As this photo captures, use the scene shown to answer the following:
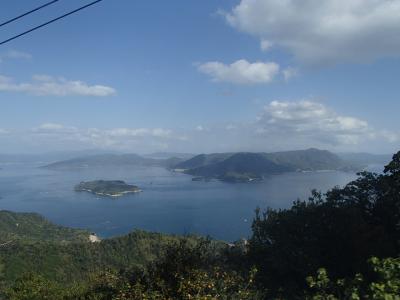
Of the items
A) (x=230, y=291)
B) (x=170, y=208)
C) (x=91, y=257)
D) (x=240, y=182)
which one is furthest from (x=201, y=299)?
(x=240, y=182)

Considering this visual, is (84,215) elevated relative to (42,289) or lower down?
lower down

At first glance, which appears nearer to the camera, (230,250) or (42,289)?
(42,289)

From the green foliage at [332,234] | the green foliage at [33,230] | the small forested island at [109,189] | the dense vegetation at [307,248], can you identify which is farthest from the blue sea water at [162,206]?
the dense vegetation at [307,248]

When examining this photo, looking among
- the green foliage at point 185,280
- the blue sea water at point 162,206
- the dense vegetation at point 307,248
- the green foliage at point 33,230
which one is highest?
the green foliage at point 185,280

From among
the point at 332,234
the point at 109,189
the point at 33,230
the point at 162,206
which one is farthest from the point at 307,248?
the point at 109,189

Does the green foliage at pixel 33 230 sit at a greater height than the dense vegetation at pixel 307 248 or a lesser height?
lesser

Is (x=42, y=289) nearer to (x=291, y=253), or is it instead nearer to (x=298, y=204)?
(x=291, y=253)

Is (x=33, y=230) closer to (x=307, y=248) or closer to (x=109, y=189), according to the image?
(x=109, y=189)

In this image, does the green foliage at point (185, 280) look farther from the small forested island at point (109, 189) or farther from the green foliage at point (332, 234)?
the small forested island at point (109, 189)

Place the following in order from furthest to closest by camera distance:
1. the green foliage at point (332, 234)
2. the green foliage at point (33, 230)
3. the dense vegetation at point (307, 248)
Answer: the green foliage at point (33, 230) → the green foliage at point (332, 234) → the dense vegetation at point (307, 248)

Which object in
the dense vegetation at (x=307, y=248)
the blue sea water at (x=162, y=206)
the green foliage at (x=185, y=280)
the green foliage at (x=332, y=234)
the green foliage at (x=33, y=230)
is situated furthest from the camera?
the blue sea water at (x=162, y=206)

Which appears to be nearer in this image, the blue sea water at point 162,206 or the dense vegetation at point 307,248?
the dense vegetation at point 307,248
